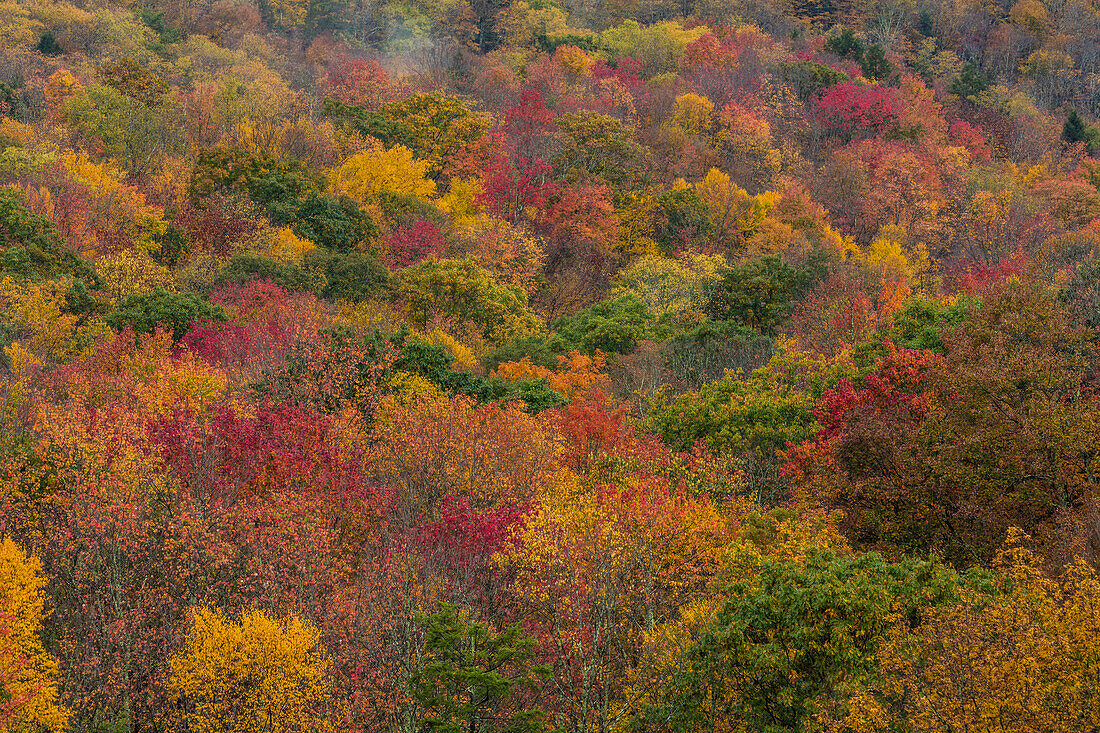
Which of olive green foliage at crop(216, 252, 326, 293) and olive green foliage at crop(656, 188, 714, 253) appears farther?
olive green foliage at crop(656, 188, 714, 253)

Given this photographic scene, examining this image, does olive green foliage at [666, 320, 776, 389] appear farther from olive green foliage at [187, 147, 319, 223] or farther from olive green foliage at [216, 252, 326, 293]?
olive green foliage at [187, 147, 319, 223]

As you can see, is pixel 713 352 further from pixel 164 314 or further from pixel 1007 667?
pixel 1007 667

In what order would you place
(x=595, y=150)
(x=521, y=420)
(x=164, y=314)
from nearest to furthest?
1. (x=521, y=420)
2. (x=164, y=314)
3. (x=595, y=150)

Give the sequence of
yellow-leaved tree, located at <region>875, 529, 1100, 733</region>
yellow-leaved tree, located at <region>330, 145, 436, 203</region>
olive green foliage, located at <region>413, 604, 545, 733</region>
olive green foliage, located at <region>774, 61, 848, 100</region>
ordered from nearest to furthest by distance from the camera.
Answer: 1. yellow-leaved tree, located at <region>875, 529, 1100, 733</region>
2. olive green foliage, located at <region>413, 604, 545, 733</region>
3. yellow-leaved tree, located at <region>330, 145, 436, 203</region>
4. olive green foliage, located at <region>774, 61, 848, 100</region>

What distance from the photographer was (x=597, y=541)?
75.9 feet

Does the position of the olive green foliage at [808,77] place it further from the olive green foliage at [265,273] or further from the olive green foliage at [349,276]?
the olive green foliage at [265,273]

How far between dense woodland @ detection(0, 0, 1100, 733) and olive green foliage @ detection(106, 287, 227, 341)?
15 cm

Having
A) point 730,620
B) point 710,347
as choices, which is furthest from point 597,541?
point 710,347

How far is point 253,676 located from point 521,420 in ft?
42.0

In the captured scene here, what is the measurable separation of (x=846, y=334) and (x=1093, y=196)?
3541 centimetres

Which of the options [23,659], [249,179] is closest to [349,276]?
[249,179]

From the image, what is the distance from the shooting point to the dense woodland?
18844mm

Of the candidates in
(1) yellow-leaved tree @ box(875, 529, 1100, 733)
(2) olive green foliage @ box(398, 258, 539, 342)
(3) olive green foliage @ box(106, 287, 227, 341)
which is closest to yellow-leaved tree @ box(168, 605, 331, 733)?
(1) yellow-leaved tree @ box(875, 529, 1100, 733)

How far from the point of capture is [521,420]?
107 ft
